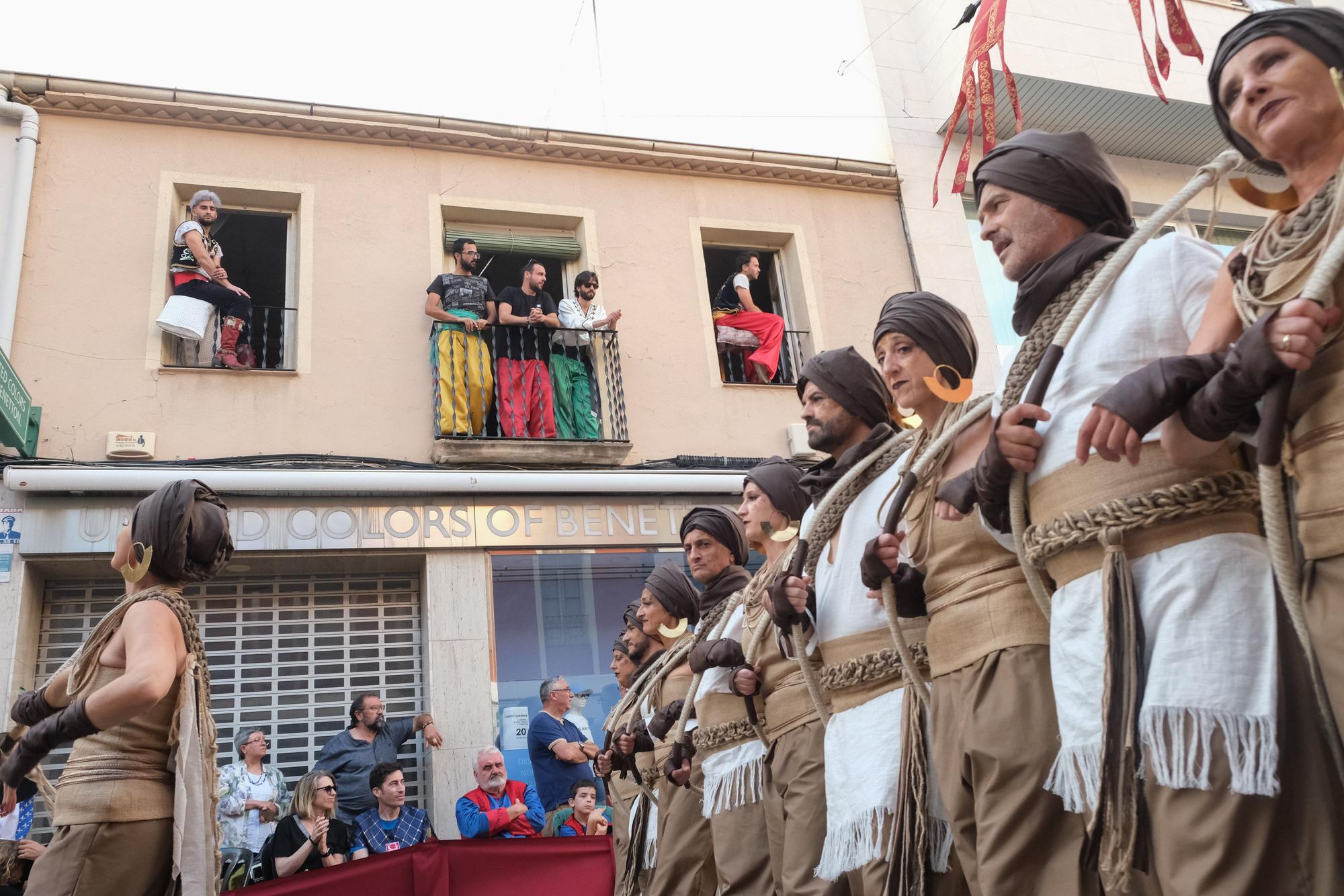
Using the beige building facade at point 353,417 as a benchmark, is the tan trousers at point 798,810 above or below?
below

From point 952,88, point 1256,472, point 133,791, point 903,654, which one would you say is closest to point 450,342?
point 952,88

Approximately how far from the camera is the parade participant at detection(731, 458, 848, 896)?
3541mm

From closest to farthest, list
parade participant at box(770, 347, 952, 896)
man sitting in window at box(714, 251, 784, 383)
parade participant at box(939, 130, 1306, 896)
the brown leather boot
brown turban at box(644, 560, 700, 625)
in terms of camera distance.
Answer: parade participant at box(939, 130, 1306, 896) < parade participant at box(770, 347, 952, 896) < brown turban at box(644, 560, 700, 625) < the brown leather boot < man sitting in window at box(714, 251, 784, 383)

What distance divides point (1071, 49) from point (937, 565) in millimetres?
10725

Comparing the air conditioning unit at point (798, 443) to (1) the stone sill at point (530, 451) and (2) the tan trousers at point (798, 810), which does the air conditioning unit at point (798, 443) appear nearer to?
(1) the stone sill at point (530, 451)

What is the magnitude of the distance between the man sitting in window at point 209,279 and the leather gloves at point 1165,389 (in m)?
8.42

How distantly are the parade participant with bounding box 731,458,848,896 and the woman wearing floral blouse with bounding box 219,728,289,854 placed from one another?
4.39 m

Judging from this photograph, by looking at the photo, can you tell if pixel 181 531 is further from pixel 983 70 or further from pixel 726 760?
pixel 983 70

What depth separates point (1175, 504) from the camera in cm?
214

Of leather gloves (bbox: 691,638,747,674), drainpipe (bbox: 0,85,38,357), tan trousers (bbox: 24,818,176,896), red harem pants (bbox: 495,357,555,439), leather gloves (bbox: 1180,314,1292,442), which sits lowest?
tan trousers (bbox: 24,818,176,896)

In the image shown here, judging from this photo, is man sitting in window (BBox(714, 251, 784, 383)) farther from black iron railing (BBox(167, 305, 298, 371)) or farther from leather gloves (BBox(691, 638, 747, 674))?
leather gloves (BBox(691, 638, 747, 674))

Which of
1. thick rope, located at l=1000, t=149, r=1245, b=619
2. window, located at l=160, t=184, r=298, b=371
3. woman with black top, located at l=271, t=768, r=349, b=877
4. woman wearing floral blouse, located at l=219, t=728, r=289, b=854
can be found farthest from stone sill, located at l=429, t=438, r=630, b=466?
thick rope, located at l=1000, t=149, r=1245, b=619

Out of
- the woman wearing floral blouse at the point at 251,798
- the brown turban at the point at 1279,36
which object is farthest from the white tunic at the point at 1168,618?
the woman wearing floral blouse at the point at 251,798

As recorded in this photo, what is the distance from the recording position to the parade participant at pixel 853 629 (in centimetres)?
307
